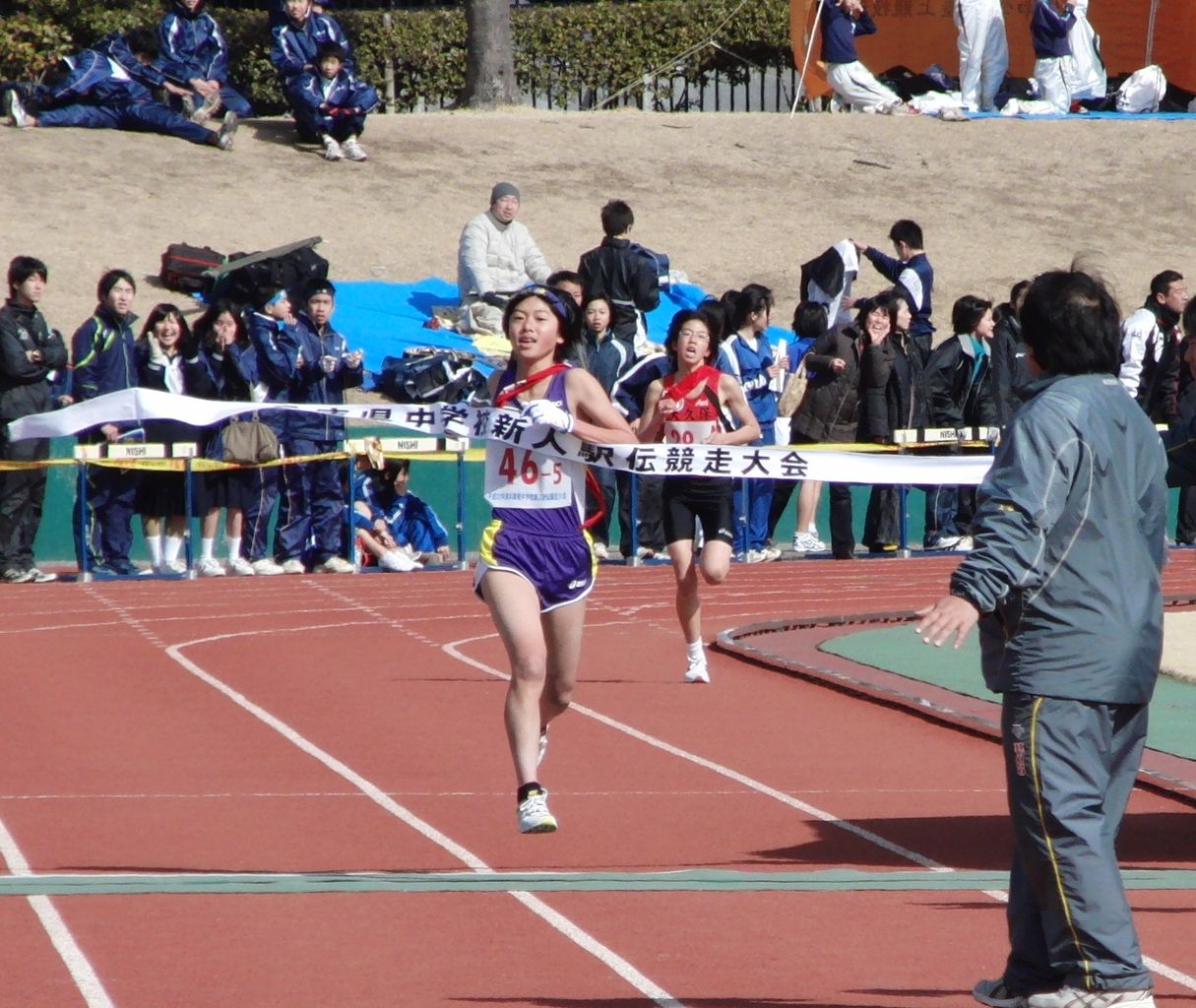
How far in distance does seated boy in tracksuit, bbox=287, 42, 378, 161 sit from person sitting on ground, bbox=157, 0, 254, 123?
0.75 metres

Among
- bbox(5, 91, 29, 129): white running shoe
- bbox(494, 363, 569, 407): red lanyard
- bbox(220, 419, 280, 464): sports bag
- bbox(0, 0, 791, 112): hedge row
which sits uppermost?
bbox(0, 0, 791, 112): hedge row

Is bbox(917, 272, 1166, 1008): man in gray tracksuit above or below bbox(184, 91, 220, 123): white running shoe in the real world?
below

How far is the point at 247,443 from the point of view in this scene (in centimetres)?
1700

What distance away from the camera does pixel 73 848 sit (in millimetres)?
7781

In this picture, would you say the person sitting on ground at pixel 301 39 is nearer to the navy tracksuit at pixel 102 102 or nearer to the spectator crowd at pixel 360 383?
the navy tracksuit at pixel 102 102

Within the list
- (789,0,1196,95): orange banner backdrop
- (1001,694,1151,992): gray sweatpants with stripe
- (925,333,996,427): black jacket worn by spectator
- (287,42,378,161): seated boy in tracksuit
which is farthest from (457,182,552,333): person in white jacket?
(1001,694,1151,992): gray sweatpants with stripe

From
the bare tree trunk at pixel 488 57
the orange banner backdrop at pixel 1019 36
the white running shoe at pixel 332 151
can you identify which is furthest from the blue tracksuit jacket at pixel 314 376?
the orange banner backdrop at pixel 1019 36

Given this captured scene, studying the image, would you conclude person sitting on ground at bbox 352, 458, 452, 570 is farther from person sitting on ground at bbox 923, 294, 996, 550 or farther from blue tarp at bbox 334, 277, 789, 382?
person sitting on ground at bbox 923, 294, 996, 550

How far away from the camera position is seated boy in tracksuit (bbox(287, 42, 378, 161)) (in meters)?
25.8

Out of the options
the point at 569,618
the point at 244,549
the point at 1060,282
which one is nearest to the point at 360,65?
the point at 244,549

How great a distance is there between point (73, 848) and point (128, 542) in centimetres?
955

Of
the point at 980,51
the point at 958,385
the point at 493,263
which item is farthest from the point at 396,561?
the point at 980,51

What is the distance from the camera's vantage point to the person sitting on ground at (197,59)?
977 inches

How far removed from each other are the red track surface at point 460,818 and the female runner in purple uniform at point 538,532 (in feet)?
1.77
